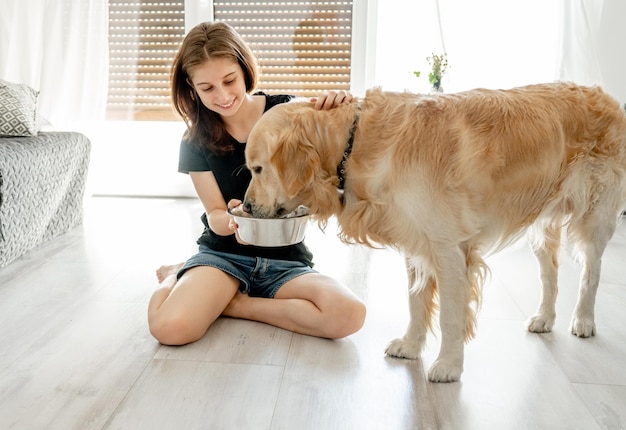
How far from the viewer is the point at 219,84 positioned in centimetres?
226

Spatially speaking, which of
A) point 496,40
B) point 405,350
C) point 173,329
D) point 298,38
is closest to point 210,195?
point 173,329

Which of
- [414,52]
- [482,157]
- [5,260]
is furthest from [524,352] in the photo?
[414,52]

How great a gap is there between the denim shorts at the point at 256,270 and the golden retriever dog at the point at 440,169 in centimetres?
43

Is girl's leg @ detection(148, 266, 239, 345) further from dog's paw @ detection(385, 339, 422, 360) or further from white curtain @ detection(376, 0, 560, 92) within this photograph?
white curtain @ detection(376, 0, 560, 92)

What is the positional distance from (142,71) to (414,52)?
2.14 metres

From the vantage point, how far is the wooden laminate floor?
5.90 feet

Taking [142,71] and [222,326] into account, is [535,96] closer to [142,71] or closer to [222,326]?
[222,326]

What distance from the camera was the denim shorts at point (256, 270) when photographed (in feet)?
7.91

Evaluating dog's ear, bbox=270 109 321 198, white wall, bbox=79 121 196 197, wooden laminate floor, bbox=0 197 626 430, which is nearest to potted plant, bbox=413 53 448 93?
wooden laminate floor, bbox=0 197 626 430

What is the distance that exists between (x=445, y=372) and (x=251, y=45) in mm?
3632

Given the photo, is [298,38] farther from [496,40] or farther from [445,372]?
[445,372]

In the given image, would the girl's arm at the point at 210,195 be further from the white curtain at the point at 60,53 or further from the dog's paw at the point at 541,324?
the white curtain at the point at 60,53

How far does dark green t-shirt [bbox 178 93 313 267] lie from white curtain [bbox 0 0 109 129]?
103 inches

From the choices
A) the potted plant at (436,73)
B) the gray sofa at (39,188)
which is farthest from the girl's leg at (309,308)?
the potted plant at (436,73)
